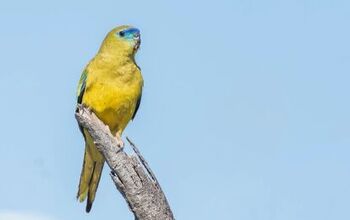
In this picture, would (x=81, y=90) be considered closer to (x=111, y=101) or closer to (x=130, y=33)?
(x=111, y=101)

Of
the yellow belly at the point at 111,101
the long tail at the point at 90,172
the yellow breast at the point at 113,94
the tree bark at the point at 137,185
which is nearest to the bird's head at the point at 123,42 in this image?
the yellow breast at the point at 113,94

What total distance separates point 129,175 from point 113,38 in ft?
7.93

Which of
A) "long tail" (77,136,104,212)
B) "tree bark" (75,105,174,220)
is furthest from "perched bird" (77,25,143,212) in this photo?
"tree bark" (75,105,174,220)

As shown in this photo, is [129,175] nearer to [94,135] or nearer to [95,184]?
[94,135]

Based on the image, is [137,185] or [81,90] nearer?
[137,185]

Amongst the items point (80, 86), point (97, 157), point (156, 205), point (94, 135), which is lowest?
point (156, 205)

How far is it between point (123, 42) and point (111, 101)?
824mm

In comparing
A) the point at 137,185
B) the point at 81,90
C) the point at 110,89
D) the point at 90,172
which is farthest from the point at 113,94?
the point at 137,185

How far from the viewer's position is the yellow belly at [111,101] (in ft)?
27.1

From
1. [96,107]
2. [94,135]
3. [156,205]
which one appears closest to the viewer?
[156,205]

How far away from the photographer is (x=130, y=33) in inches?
340

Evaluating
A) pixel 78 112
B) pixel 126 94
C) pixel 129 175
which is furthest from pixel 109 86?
pixel 129 175

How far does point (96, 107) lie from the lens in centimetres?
829

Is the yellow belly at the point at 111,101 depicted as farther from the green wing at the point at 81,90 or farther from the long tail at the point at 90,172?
the long tail at the point at 90,172
